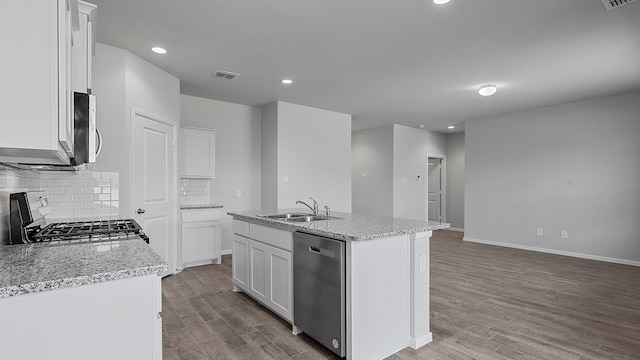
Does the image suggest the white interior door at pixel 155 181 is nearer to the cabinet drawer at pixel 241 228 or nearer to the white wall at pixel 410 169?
the cabinet drawer at pixel 241 228

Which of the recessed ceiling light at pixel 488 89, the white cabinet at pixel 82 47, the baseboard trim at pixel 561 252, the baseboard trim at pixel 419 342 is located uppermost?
the recessed ceiling light at pixel 488 89

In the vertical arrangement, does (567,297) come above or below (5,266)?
below

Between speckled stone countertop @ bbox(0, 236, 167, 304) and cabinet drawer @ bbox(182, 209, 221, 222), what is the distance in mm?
2921

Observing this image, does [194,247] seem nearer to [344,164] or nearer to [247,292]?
[247,292]

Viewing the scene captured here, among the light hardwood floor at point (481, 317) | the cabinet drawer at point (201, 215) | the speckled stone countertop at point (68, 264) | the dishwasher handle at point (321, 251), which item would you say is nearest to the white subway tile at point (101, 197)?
the light hardwood floor at point (481, 317)

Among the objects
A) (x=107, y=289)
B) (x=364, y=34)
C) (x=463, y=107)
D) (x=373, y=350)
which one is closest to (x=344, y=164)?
(x=463, y=107)

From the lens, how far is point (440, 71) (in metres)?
3.94

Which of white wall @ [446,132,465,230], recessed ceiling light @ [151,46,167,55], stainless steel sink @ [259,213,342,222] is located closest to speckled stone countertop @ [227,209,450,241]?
stainless steel sink @ [259,213,342,222]

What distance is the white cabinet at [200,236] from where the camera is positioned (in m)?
4.46

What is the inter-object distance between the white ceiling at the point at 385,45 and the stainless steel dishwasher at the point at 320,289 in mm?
1838

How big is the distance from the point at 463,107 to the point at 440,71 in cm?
209

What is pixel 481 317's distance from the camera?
9.48 ft

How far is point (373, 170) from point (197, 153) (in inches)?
174

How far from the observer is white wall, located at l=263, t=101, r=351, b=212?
5.34m
